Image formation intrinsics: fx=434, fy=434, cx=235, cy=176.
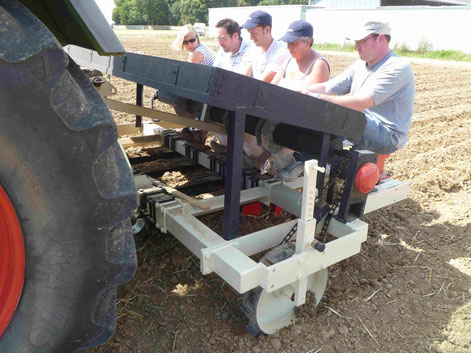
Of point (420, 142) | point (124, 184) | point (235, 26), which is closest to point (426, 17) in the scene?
point (420, 142)

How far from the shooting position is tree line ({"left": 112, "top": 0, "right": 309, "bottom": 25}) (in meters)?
74.4

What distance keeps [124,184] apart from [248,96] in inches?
30.4

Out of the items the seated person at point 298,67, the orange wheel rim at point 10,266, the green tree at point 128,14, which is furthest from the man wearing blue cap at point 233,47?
the green tree at point 128,14

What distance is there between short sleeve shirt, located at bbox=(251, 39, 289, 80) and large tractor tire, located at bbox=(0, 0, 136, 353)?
3.03 meters

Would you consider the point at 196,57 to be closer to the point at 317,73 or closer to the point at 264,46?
the point at 264,46

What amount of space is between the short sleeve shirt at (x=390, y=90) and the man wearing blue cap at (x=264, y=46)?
3.50 ft

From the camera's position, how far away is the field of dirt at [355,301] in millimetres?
2398

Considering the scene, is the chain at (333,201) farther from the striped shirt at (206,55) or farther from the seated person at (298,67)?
the striped shirt at (206,55)

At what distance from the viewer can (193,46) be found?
5172 millimetres

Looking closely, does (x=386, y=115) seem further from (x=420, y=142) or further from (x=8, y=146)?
(x=420, y=142)

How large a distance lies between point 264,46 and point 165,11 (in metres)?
78.6

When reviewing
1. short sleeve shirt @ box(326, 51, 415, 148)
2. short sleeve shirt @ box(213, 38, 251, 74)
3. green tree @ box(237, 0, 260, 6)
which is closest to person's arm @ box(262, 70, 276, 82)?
short sleeve shirt @ box(213, 38, 251, 74)

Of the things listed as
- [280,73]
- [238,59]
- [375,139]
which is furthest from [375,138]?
[238,59]

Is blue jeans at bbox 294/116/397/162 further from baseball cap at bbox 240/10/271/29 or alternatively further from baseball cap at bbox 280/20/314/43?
baseball cap at bbox 240/10/271/29
